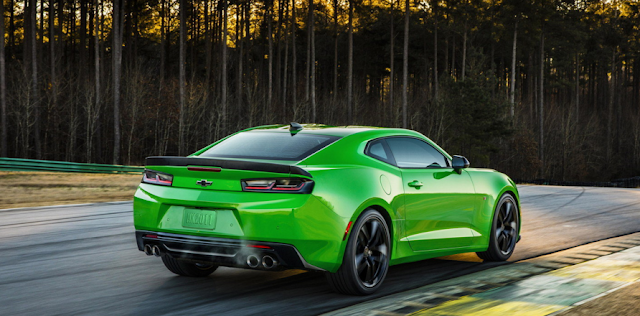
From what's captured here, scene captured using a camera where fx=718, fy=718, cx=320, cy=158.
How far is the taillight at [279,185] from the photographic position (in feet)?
18.4

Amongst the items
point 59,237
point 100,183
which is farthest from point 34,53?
point 59,237

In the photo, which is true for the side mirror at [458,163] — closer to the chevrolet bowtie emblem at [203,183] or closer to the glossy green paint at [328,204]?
the glossy green paint at [328,204]

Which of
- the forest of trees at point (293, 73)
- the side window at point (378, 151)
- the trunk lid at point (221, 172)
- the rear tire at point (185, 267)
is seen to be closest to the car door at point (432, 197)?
the side window at point (378, 151)

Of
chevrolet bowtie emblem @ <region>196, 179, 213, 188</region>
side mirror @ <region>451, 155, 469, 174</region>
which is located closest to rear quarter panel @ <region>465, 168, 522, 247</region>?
side mirror @ <region>451, 155, 469, 174</region>

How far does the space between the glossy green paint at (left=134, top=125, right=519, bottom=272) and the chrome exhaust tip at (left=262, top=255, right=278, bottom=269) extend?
0.18 metres

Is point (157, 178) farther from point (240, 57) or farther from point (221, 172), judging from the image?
point (240, 57)

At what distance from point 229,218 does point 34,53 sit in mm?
43999

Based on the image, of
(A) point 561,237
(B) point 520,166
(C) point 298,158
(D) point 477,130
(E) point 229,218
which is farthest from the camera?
(B) point 520,166

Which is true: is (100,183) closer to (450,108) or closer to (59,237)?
(59,237)

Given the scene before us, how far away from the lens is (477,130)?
56938mm

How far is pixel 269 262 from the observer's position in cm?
562

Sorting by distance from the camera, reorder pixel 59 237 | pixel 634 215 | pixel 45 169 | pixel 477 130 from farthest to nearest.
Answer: pixel 477 130 → pixel 45 169 → pixel 634 215 → pixel 59 237

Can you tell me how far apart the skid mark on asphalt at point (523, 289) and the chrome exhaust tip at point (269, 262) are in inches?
23.5

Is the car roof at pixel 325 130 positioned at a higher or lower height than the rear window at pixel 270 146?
higher
